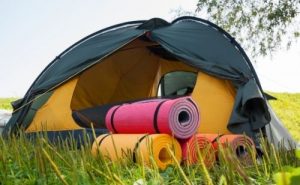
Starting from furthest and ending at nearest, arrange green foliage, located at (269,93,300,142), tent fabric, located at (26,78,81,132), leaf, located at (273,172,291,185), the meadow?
green foliage, located at (269,93,300,142) < tent fabric, located at (26,78,81,132) < the meadow < leaf, located at (273,172,291,185)

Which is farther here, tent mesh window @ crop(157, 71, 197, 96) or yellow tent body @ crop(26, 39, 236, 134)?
tent mesh window @ crop(157, 71, 197, 96)

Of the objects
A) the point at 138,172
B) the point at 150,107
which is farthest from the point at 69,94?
the point at 138,172

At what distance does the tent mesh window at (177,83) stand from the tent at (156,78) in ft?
0.04

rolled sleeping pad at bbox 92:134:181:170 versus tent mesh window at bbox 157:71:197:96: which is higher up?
tent mesh window at bbox 157:71:197:96

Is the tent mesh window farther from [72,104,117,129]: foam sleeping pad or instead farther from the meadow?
the meadow

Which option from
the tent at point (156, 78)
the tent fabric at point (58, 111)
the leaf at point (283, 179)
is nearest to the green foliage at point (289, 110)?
the tent at point (156, 78)

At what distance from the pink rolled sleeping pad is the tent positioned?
66 cm

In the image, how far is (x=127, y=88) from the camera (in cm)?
577

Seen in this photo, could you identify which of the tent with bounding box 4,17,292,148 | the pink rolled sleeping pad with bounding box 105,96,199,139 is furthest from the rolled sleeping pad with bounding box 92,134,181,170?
the tent with bounding box 4,17,292,148

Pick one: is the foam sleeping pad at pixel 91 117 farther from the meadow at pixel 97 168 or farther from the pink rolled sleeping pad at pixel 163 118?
the meadow at pixel 97 168

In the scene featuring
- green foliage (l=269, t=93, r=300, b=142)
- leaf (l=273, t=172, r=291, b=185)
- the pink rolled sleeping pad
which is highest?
leaf (l=273, t=172, r=291, b=185)

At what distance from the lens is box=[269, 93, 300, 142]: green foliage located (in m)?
8.64

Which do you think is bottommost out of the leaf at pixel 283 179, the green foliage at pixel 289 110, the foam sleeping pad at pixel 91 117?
the green foliage at pixel 289 110

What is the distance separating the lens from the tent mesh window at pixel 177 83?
17.1ft
